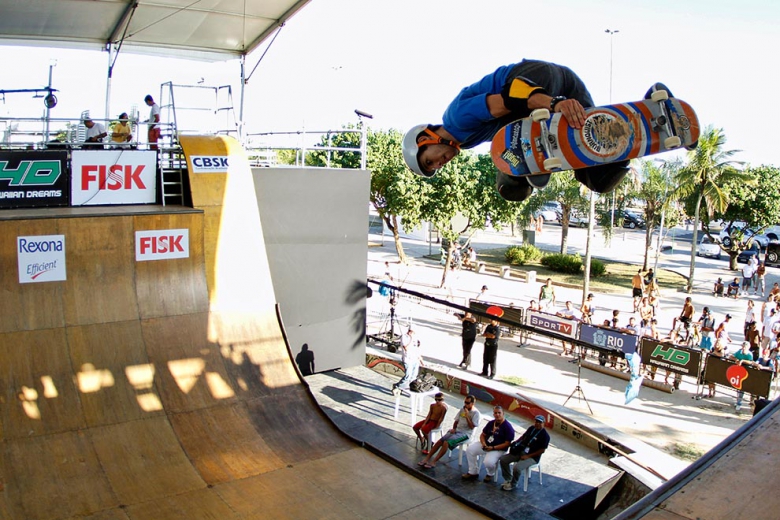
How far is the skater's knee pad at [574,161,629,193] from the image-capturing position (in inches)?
176

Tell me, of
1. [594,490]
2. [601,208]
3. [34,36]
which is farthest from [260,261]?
[601,208]

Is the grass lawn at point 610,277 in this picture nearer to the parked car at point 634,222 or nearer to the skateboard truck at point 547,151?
the parked car at point 634,222

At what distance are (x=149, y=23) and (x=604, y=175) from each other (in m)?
13.2

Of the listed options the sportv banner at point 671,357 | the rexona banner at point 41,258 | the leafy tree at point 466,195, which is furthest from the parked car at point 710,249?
the rexona banner at point 41,258

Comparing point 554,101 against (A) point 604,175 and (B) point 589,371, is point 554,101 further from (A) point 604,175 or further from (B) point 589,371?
(B) point 589,371

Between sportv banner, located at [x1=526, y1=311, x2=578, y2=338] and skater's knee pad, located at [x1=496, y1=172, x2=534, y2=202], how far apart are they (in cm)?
1192

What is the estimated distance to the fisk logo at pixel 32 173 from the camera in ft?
35.3

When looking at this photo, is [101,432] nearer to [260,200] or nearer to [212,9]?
[260,200]

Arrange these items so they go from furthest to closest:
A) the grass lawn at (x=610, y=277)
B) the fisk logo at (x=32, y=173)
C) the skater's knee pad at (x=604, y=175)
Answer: the grass lawn at (x=610, y=277) → the fisk logo at (x=32, y=173) → the skater's knee pad at (x=604, y=175)

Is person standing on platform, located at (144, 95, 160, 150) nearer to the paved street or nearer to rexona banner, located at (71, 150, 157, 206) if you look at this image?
rexona banner, located at (71, 150, 157, 206)

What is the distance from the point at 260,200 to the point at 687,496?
10309 mm

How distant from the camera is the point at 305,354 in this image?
1412cm

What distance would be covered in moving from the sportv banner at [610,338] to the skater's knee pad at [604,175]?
9726 millimetres

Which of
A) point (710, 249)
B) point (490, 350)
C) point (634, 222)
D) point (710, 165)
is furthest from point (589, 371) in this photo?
point (634, 222)
